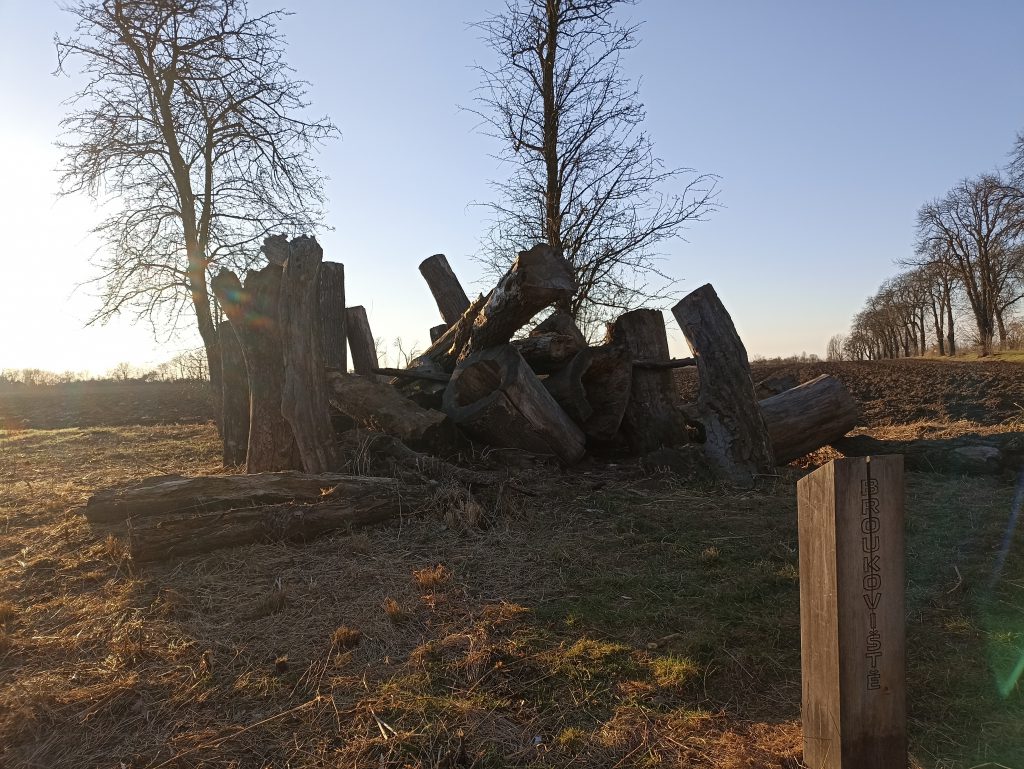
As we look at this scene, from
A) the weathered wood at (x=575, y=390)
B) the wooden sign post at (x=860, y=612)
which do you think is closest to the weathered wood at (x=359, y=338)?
the weathered wood at (x=575, y=390)

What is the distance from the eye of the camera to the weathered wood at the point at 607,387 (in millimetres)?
6977

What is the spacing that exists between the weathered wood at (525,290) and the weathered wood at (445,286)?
9.42 ft

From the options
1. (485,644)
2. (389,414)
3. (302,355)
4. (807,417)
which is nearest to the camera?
(485,644)

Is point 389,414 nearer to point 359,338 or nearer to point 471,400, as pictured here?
point 471,400

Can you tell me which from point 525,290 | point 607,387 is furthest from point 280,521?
point 607,387

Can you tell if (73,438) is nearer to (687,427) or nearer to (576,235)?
(576,235)

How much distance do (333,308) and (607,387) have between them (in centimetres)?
323

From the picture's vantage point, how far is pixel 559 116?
432 inches

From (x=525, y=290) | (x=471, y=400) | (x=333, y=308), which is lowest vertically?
(x=471, y=400)

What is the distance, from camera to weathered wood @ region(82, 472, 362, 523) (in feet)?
15.5

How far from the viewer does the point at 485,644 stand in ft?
10.5

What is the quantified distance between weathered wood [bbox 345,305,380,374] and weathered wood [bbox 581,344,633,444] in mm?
2855

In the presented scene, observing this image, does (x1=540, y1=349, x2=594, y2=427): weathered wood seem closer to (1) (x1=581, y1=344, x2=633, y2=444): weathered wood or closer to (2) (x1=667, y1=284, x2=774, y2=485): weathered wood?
(1) (x1=581, y1=344, x2=633, y2=444): weathered wood

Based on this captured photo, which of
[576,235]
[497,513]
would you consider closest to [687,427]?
[497,513]
